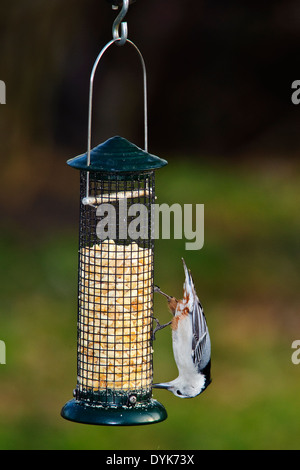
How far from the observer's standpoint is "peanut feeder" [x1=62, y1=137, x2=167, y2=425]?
5492 mm

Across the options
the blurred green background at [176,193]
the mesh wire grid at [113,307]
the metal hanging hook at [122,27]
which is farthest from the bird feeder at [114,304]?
the blurred green background at [176,193]

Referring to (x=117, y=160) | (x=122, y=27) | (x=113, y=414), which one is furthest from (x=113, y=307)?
(x=122, y=27)

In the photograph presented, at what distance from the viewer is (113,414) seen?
17.6 ft

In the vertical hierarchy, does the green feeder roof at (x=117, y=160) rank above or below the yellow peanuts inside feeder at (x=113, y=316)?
above

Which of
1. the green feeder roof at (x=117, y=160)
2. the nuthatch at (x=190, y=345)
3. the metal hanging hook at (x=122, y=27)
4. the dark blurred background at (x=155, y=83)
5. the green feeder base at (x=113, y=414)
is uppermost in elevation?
the dark blurred background at (x=155, y=83)

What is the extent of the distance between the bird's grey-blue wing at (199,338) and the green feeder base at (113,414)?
32.1 inches

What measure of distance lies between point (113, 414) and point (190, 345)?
1074 millimetres

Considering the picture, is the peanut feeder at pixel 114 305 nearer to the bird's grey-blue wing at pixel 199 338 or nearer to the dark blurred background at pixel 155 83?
Result: the bird's grey-blue wing at pixel 199 338

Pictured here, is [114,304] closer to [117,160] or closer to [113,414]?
[113,414]

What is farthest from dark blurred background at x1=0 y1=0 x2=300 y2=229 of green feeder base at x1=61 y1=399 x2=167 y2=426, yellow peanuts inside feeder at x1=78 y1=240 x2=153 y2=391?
green feeder base at x1=61 y1=399 x2=167 y2=426

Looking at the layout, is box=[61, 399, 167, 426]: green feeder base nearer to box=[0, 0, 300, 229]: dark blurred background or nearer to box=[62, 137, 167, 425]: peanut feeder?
box=[62, 137, 167, 425]: peanut feeder

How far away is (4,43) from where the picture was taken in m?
14.5

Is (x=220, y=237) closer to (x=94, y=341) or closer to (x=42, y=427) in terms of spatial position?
(x=42, y=427)

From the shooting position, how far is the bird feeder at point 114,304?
5488 millimetres
